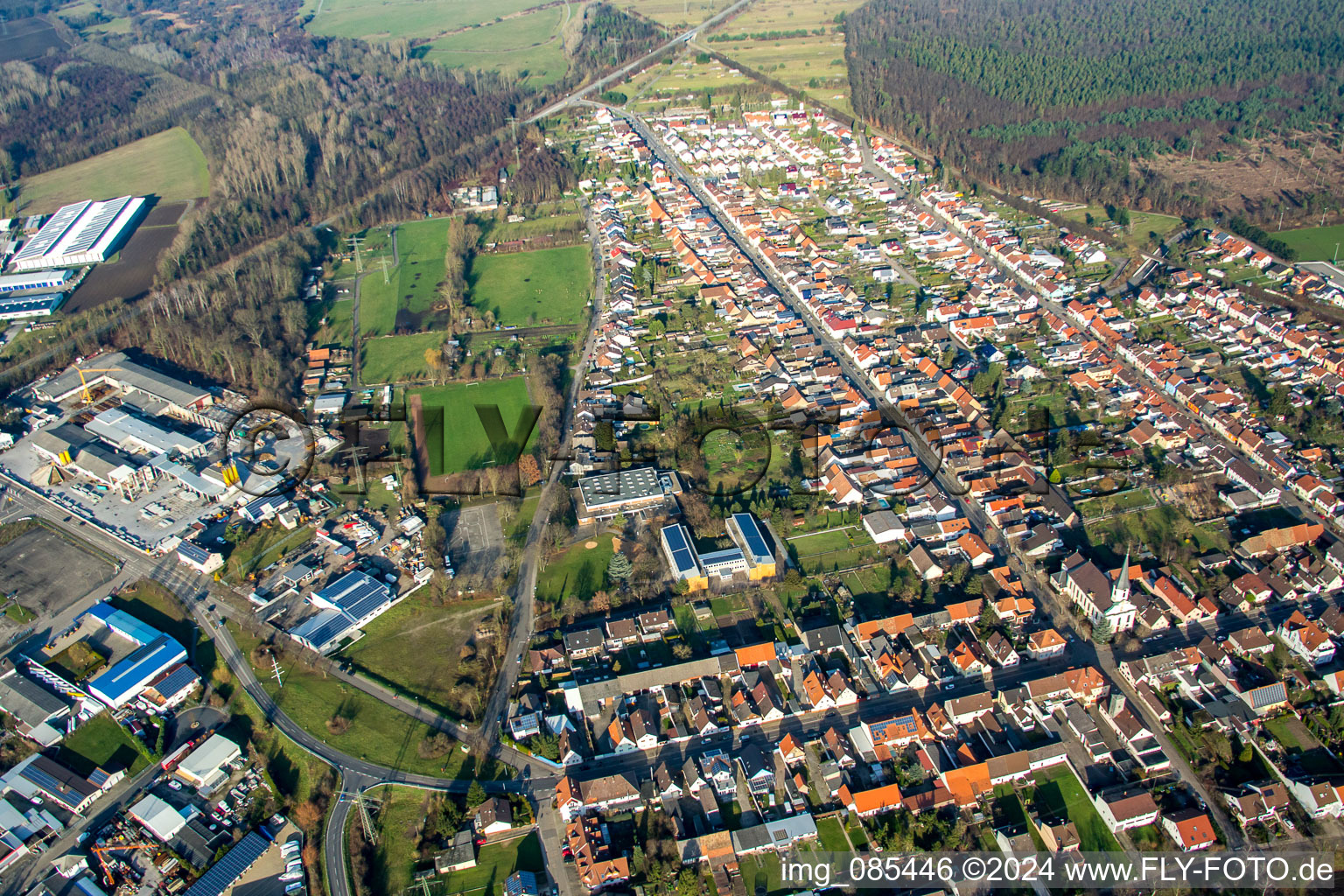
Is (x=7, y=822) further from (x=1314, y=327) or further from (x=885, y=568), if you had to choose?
(x=1314, y=327)

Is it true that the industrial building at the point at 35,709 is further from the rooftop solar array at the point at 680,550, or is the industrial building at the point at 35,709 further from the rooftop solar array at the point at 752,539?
the rooftop solar array at the point at 752,539

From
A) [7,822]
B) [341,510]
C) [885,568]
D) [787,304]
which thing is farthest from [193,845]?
[787,304]

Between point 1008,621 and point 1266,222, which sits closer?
point 1008,621

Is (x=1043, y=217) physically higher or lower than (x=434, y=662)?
higher

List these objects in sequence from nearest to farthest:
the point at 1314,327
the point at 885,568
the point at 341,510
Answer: the point at 885,568, the point at 341,510, the point at 1314,327

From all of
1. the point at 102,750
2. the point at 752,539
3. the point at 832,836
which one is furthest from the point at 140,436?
the point at 832,836

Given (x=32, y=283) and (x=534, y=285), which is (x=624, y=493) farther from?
(x=32, y=283)
